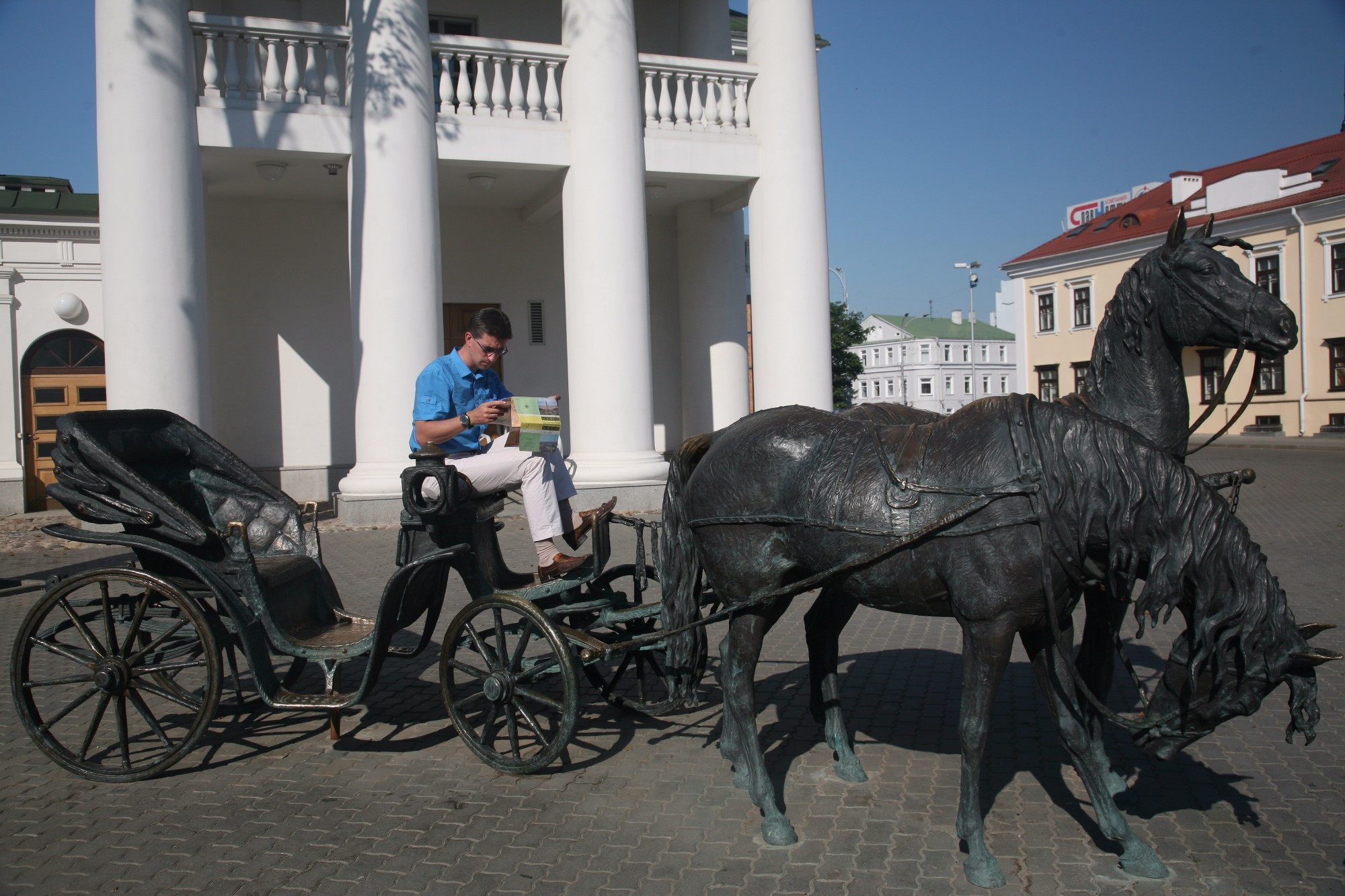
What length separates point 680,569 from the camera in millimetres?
4352

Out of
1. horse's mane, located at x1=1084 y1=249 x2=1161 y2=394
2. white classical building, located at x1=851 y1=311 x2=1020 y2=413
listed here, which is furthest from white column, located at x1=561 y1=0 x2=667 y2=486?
white classical building, located at x1=851 y1=311 x2=1020 y2=413

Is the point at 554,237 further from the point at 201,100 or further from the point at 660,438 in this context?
the point at 201,100

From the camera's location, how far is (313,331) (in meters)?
15.7

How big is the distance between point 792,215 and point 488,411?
34.7ft

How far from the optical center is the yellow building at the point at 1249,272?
33.8m

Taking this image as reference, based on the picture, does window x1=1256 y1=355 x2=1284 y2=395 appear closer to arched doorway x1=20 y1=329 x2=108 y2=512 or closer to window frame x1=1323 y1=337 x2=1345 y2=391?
window frame x1=1323 y1=337 x2=1345 y2=391

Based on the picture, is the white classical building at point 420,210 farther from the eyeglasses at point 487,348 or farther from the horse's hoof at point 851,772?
the horse's hoof at point 851,772

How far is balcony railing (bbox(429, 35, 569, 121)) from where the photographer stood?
13.7 meters

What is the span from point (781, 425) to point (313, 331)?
13360 mm

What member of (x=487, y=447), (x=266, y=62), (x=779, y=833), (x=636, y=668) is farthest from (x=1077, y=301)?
(x=779, y=833)

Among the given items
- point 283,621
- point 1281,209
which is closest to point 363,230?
point 283,621

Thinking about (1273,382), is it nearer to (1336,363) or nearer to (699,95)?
(1336,363)

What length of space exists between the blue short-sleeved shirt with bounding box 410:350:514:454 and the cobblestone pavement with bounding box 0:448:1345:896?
1571mm

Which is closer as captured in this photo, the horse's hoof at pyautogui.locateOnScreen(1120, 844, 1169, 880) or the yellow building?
the horse's hoof at pyautogui.locateOnScreen(1120, 844, 1169, 880)
